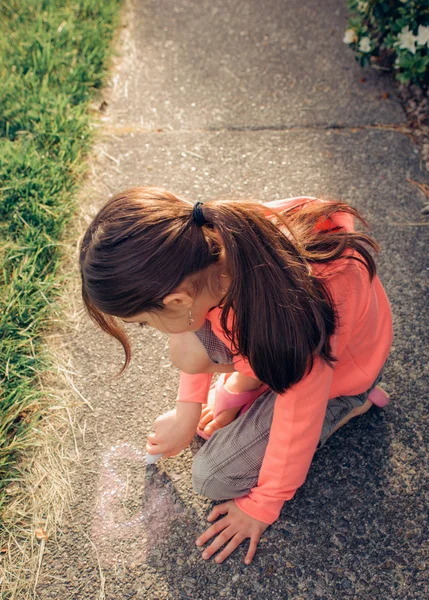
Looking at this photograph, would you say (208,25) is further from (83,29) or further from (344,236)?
(344,236)

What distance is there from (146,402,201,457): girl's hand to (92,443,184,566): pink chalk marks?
0.24 ft

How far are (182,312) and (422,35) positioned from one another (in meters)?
1.85

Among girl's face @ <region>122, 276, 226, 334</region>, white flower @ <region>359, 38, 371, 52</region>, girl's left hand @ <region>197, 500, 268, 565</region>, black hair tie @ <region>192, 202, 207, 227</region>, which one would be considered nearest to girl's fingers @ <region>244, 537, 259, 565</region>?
girl's left hand @ <region>197, 500, 268, 565</region>

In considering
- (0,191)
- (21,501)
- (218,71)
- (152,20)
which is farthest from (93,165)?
(21,501)

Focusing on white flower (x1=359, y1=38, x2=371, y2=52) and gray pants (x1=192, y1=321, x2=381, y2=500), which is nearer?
gray pants (x1=192, y1=321, x2=381, y2=500)

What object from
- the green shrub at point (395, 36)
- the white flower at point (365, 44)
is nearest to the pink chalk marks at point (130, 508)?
the green shrub at point (395, 36)

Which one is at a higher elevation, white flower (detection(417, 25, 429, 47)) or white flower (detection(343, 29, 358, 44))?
white flower (detection(417, 25, 429, 47))

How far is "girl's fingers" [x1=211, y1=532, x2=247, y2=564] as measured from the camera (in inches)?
61.1

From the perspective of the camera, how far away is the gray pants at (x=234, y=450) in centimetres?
161

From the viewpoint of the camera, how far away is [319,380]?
57.5 inches

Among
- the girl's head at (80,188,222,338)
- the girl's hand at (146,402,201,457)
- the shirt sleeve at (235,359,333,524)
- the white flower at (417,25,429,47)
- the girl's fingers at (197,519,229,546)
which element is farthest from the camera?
the white flower at (417,25,429,47)

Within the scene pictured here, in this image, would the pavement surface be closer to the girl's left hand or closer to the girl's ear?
the girl's left hand

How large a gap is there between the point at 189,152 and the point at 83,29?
1075 millimetres

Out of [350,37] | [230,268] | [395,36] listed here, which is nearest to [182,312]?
[230,268]
